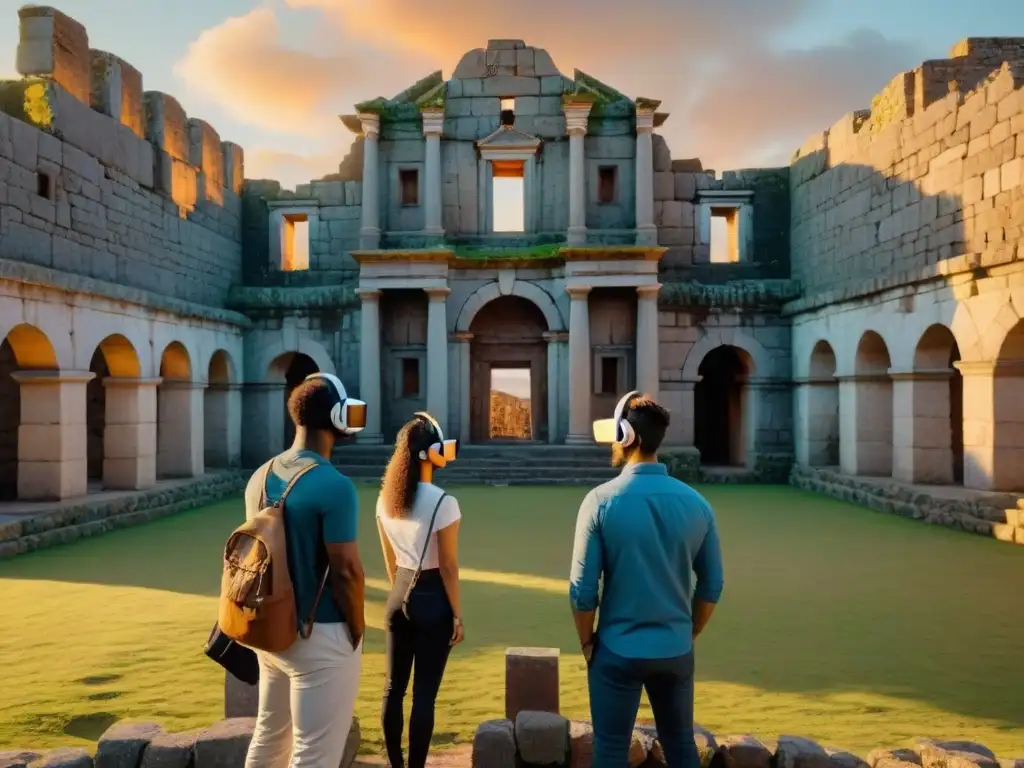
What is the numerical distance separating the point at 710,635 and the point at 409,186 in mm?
15883

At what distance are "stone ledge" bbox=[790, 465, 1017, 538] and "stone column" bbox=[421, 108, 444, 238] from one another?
10.5 meters

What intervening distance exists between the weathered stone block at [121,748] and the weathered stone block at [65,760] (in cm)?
6

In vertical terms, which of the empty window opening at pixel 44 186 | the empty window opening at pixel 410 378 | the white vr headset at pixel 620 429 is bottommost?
the white vr headset at pixel 620 429

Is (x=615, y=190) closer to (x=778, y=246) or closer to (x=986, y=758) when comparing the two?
(x=778, y=246)

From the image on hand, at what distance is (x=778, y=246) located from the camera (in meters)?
20.6

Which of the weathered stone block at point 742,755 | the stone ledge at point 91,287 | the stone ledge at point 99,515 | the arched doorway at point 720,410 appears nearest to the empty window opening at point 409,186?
the stone ledge at point 91,287

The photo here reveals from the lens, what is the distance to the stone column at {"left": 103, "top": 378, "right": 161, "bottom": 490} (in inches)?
555

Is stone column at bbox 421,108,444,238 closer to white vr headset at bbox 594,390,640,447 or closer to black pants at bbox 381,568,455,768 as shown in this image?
black pants at bbox 381,568,455,768

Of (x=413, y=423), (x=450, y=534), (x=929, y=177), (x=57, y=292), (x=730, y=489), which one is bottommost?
(x=730, y=489)

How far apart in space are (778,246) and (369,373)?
1105 centimetres

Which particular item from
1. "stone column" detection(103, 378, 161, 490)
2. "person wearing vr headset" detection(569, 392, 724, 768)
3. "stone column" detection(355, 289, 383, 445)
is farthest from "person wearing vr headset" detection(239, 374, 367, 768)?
"stone column" detection(355, 289, 383, 445)

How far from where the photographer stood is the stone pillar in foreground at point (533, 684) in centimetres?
439

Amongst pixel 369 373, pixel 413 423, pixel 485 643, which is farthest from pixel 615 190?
pixel 413 423

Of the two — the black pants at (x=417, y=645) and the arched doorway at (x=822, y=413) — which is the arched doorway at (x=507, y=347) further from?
the black pants at (x=417, y=645)
